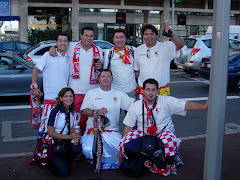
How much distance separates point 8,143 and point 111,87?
2.41 metres

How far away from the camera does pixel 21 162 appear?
5219 mm

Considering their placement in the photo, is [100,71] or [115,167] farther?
[100,71]

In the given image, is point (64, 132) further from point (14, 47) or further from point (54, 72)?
point (14, 47)

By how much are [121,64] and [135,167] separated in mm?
1635

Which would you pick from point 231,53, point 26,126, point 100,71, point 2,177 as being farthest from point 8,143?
point 231,53

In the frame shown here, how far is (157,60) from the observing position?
210 inches

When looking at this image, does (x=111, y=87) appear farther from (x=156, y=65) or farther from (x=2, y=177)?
(x=2, y=177)

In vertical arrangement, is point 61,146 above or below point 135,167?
above

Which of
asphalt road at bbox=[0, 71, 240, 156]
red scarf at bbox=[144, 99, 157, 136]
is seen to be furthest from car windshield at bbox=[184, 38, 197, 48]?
red scarf at bbox=[144, 99, 157, 136]

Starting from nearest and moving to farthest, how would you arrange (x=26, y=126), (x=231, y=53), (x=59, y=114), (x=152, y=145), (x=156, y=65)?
(x=152, y=145), (x=59, y=114), (x=156, y=65), (x=26, y=126), (x=231, y=53)

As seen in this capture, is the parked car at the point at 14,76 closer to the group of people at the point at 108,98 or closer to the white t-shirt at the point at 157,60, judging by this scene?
the group of people at the point at 108,98

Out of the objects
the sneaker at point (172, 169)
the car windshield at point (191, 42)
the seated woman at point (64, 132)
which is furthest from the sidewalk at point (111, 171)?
the car windshield at point (191, 42)

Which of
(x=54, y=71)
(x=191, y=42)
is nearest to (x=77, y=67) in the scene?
(x=54, y=71)

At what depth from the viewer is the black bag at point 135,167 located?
4605 mm
